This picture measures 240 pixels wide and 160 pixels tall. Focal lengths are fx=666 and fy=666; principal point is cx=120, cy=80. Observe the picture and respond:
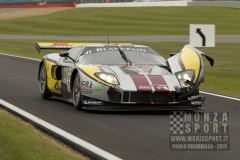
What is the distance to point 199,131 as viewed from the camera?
28.3ft

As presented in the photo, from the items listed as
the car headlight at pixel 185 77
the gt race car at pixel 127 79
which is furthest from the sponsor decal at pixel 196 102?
the car headlight at pixel 185 77

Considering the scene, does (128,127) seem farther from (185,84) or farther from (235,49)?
(235,49)

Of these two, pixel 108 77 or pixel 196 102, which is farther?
pixel 196 102

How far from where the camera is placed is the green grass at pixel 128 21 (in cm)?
5009

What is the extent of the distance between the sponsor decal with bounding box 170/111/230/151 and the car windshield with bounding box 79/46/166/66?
4.81 ft

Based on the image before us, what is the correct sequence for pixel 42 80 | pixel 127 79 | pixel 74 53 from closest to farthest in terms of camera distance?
pixel 127 79
pixel 74 53
pixel 42 80

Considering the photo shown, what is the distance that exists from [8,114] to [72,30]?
42.3 m

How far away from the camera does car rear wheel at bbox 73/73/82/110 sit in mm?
10965

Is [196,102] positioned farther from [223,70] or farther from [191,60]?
[223,70]

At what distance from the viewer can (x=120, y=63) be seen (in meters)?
11.7

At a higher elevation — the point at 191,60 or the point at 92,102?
the point at 191,60

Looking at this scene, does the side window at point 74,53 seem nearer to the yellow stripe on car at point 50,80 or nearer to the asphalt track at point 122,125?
the yellow stripe on car at point 50,80

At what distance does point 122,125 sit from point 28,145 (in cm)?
216

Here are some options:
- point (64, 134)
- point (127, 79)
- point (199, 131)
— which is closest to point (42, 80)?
point (127, 79)
